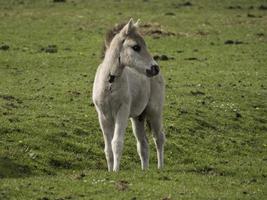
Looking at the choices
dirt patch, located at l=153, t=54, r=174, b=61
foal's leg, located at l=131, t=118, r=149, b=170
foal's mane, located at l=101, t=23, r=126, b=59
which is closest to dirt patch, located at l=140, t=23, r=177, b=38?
dirt patch, located at l=153, t=54, r=174, b=61

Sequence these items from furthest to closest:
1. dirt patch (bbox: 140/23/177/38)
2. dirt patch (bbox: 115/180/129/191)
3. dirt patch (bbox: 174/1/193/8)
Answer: dirt patch (bbox: 174/1/193/8) → dirt patch (bbox: 140/23/177/38) → dirt patch (bbox: 115/180/129/191)

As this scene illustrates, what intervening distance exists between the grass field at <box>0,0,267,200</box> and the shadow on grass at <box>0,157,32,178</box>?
0.12 feet

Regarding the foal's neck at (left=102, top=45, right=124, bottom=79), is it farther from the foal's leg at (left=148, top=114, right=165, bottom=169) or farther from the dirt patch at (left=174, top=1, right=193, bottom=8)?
the dirt patch at (left=174, top=1, right=193, bottom=8)

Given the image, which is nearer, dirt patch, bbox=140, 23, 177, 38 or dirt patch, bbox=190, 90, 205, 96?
dirt patch, bbox=190, 90, 205, 96

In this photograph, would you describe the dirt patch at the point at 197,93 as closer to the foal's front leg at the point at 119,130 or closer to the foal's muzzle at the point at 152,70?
the foal's front leg at the point at 119,130

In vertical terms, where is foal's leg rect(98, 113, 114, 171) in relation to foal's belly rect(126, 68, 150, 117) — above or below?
below

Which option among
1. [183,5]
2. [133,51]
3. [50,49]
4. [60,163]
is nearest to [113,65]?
[133,51]

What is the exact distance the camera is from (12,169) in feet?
54.5

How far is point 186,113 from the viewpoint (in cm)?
2344

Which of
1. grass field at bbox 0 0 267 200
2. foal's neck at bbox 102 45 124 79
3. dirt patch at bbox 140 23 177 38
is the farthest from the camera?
dirt patch at bbox 140 23 177 38

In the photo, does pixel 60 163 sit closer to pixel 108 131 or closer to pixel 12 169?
pixel 12 169

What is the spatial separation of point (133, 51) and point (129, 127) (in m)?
6.60

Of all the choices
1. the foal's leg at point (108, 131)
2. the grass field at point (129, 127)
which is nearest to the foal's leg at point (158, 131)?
the grass field at point (129, 127)

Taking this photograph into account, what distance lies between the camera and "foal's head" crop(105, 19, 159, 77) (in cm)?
1496
